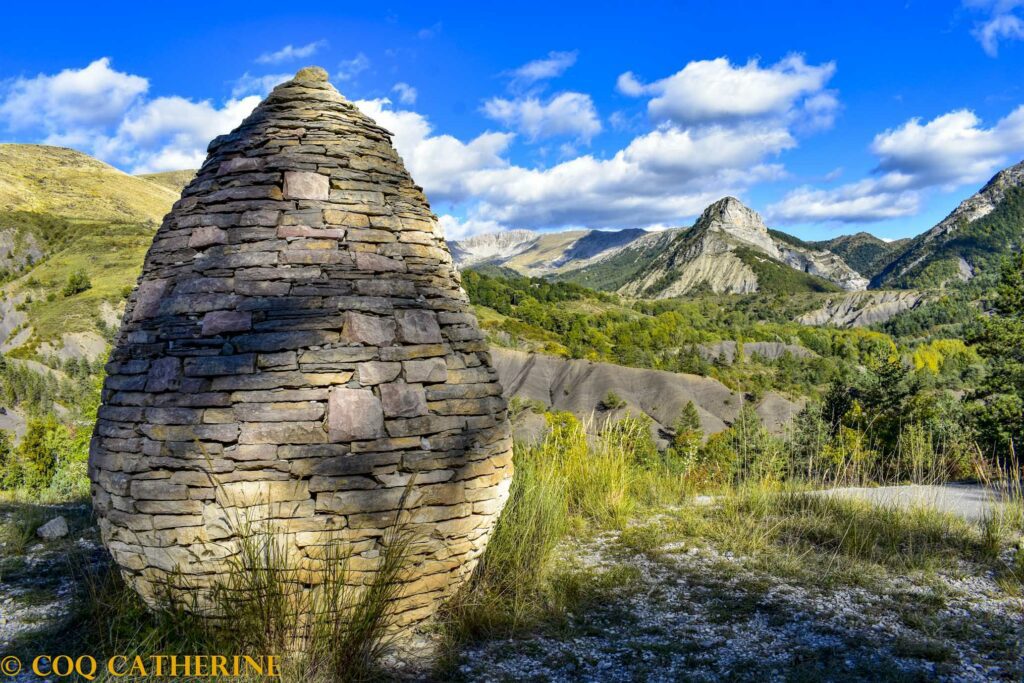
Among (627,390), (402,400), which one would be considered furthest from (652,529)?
(627,390)

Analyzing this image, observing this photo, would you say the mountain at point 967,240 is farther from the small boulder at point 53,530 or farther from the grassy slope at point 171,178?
the grassy slope at point 171,178

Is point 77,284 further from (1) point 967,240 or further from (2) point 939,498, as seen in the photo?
(1) point 967,240

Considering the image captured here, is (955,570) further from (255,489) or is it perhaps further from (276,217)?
(276,217)

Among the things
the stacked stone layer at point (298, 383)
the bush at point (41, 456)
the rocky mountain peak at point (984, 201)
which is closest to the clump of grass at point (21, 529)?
the stacked stone layer at point (298, 383)

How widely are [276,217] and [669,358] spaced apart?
7142cm

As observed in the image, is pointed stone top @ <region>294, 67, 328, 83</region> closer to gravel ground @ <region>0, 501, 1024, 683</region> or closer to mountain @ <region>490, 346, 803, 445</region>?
gravel ground @ <region>0, 501, 1024, 683</region>

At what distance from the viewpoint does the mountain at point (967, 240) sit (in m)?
144

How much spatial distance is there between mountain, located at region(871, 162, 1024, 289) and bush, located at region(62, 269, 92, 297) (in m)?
180

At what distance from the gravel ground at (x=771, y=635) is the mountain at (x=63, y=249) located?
6637 cm

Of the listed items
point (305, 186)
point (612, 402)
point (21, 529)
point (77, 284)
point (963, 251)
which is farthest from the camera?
point (963, 251)

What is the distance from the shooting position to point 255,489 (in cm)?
325

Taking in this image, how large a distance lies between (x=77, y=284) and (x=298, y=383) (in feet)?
259

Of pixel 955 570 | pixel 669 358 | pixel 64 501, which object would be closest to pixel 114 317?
pixel 64 501

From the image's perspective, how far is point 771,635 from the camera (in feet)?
13.0
